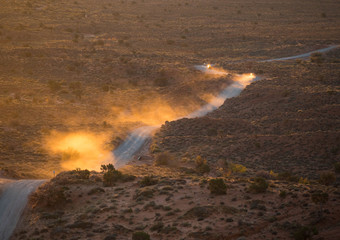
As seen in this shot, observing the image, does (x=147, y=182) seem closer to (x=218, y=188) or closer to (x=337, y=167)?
(x=218, y=188)

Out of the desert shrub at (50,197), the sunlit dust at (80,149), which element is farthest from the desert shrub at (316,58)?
the desert shrub at (50,197)

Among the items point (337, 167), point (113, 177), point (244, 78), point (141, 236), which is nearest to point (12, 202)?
point (113, 177)

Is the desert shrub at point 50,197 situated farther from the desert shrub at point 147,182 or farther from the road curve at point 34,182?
the desert shrub at point 147,182

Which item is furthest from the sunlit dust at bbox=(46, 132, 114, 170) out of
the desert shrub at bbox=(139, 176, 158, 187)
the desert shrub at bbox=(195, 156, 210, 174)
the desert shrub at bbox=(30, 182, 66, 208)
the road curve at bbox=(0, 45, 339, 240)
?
the desert shrub at bbox=(195, 156, 210, 174)

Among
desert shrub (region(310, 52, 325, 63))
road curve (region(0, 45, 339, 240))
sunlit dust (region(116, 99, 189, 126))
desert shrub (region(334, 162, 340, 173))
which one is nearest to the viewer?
road curve (region(0, 45, 339, 240))

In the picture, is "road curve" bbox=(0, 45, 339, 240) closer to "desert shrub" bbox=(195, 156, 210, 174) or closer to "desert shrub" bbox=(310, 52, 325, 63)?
"desert shrub" bbox=(195, 156, 210, 174)

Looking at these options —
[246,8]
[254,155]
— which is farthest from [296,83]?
[246,8]
